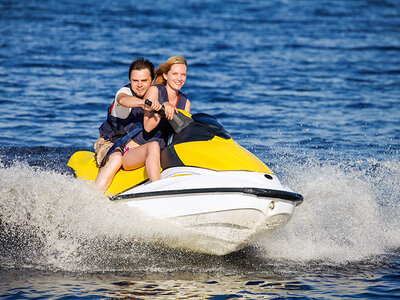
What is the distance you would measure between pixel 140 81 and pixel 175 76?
1.17ft

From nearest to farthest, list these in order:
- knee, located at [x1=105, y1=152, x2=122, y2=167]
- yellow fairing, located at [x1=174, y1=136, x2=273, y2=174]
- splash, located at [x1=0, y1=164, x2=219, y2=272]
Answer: yellow fairing, located at [x1=174, y1=136, x2=273, y2=174], splash, located at [x1=0, y1=164, x2=219, y2=272], knee, located at [x1=105, y1=152, x2=122, y2=167]

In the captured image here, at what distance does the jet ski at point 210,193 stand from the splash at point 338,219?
2.61ft

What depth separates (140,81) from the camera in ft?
18.6

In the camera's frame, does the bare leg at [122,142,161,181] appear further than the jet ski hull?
Yes

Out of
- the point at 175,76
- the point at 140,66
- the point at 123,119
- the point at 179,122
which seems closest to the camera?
the point at 179,122

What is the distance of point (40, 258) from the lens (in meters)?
5.32

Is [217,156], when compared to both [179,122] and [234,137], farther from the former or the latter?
[234,137]

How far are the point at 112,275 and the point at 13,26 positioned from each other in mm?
19901

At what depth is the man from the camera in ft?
17.9

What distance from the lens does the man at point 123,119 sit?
215 inches

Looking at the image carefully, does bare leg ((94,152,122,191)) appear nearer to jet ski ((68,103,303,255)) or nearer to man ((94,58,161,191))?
man ((94,58,161,191))

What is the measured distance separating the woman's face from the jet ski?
0.36 meters

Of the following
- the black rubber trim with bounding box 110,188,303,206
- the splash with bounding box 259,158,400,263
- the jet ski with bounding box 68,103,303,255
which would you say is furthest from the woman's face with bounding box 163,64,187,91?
the splash with bounding box 259,158,400,263

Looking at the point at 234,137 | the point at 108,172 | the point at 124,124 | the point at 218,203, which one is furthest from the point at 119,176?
the point at 234,137
